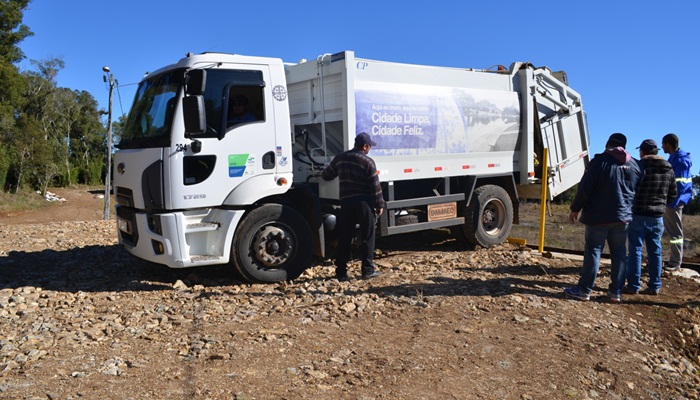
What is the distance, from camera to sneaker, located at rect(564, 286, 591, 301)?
595 cm

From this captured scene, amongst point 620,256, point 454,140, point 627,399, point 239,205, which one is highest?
point 454,140

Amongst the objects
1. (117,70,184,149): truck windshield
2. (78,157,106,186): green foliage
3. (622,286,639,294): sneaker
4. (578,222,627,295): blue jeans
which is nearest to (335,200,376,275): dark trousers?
(117,70,184,149): truck windshield

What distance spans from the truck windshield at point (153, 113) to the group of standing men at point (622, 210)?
441 centimetres

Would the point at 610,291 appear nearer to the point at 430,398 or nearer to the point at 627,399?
the point at 627,399

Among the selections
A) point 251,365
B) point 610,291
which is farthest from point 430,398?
point 610,291

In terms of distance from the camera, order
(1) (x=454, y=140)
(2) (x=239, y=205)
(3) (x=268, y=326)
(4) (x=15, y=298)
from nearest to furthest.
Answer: (3) (x=268, y=326), (4) (x=15, y=298), (2) (x=239, y=205), (1) (x=454, y=140)

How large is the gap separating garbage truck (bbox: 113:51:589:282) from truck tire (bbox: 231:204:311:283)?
0.05 feet

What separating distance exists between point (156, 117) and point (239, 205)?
1.32 m

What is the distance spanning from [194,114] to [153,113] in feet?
2.73

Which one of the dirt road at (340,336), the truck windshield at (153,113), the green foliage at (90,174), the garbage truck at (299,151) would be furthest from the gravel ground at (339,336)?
the green foliage at (90,174)

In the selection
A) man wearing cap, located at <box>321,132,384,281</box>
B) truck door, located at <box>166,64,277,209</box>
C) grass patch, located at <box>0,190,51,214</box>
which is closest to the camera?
truck door, located at <box>166,64,277,209</box>

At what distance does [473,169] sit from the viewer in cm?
844

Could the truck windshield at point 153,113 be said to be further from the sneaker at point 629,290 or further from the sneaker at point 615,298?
the sneaker at point 629,290

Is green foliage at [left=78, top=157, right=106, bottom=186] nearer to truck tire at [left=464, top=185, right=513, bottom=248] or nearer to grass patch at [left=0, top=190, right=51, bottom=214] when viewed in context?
grass patch at [left=0, top=190, right=51, bottom=214]
